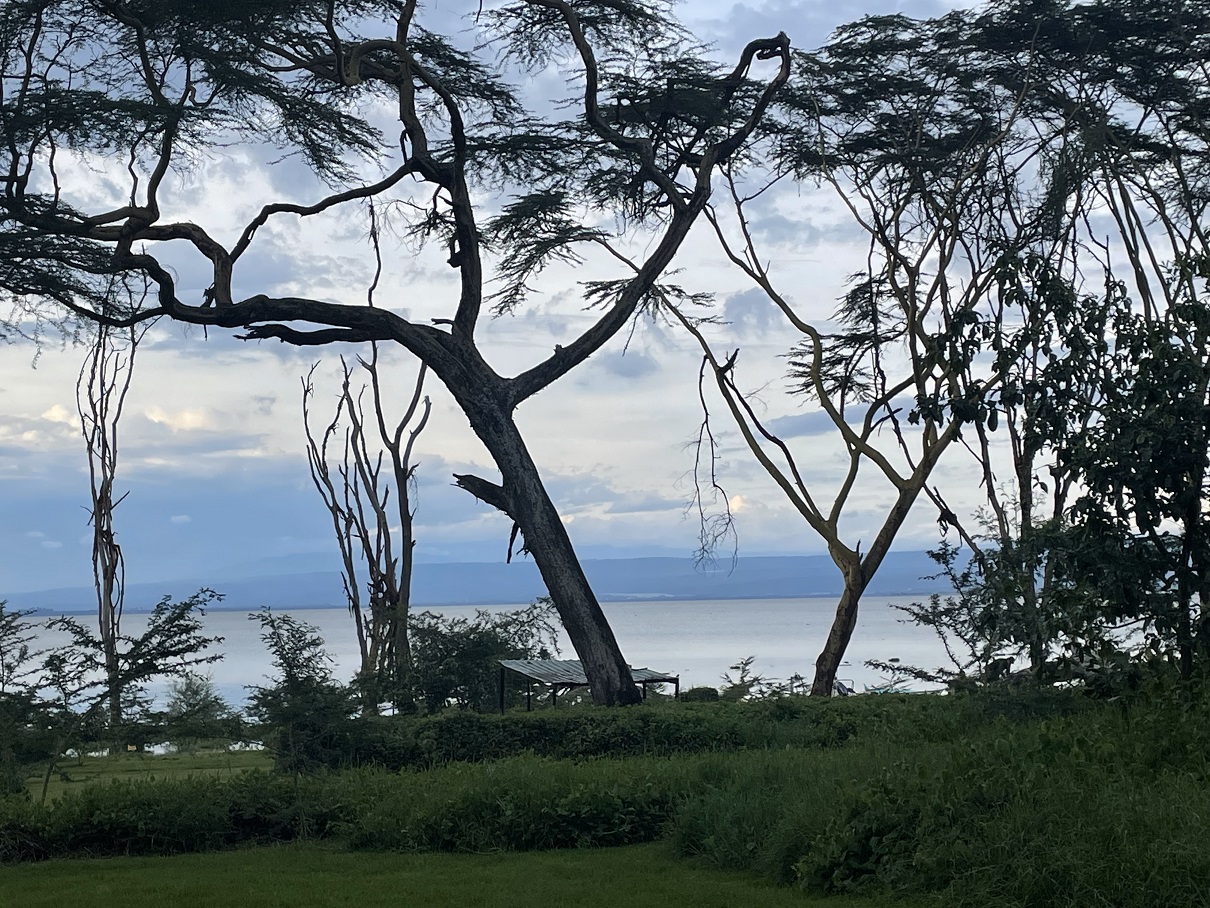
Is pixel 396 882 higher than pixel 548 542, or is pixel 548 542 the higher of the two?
pixel 548 542

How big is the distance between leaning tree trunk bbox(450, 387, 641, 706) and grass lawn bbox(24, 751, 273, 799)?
135 inches

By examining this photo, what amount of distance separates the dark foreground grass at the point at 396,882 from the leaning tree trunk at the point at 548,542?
18.2ft

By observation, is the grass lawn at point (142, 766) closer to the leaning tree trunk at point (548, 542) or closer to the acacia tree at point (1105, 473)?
the leaning tree trunk at point (548, 542)

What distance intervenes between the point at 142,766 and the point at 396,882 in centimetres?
772

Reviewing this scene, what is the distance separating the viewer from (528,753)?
1042 centimetres

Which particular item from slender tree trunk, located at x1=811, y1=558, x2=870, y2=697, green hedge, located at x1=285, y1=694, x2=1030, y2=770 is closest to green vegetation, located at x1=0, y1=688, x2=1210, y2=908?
green hedge, located at x1=285, y1=694, x2=1030, y2=770

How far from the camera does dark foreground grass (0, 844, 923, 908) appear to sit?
6.77 meters

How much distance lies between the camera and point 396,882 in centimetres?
727

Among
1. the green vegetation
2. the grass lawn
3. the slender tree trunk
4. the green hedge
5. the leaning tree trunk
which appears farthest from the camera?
the slender tree trunk

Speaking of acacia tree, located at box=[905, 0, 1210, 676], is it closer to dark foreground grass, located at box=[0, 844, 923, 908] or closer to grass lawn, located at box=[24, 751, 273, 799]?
dark foreground grass, located at box=[0, 844, 923, 908]

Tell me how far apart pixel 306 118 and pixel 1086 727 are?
1078cm

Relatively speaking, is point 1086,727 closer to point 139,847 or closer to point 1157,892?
point 1157,892

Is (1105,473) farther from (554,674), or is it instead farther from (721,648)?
(721,648)

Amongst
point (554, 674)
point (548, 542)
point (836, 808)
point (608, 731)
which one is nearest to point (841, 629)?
point (554, 674)
